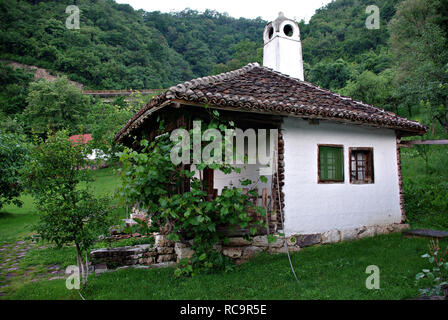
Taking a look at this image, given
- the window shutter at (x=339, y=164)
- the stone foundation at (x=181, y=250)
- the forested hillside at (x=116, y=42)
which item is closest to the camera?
the stone foundation at (x=181, y=250)

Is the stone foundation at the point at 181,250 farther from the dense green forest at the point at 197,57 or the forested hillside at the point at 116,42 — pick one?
the forested hillside at the point at 116,42

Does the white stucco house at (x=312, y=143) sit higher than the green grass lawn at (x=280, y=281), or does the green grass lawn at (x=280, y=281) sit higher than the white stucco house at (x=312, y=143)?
the white stucco house at (x=312, y=143)

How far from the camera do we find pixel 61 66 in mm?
46094

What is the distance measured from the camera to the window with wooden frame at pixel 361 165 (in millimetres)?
7379

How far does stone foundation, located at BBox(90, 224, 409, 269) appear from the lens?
5953 mm

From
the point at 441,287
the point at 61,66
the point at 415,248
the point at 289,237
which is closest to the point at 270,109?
the point at 289,237

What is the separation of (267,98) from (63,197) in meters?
4.25

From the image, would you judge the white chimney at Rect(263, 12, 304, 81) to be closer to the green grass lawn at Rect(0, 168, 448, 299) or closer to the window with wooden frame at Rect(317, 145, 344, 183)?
the window with wooden frame at Rect(317, 145, 344, 183)

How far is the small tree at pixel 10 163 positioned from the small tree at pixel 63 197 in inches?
197

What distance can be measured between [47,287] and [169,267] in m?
2.13

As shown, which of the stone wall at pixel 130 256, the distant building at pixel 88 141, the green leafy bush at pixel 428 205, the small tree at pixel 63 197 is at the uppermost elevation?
the distant building at pixel 88 141

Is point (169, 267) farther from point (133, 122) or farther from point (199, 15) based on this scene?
point (199, 15)

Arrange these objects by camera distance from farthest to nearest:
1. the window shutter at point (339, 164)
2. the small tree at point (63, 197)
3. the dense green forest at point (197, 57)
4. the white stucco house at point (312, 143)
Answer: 1. the dense green forest at point (197, 57)
2. the window shutter at point (339, 164)
3. the white stucco house at point (312, 143)
4. the small tree at point (63, 197)

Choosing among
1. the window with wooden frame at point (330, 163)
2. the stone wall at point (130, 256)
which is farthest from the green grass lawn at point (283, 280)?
the window with wooden frame at point (330, 163)
